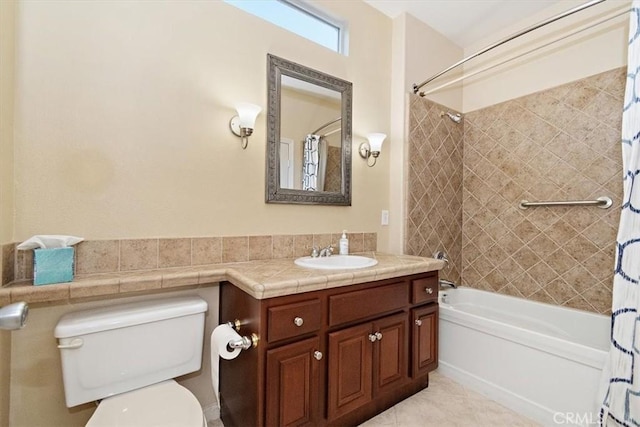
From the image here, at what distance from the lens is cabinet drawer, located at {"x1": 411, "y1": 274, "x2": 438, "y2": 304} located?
1.75 meters

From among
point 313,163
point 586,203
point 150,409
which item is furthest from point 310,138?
point 586,203

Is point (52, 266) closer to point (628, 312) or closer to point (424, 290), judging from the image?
point (424, 290)

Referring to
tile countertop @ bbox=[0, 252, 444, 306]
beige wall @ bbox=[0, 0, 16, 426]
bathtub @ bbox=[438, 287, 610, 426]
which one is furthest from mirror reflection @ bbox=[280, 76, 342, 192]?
bathtub @ bbox=[438, 287, 610, 426]

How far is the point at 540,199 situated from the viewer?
2309 mm

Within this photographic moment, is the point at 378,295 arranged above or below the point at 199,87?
below

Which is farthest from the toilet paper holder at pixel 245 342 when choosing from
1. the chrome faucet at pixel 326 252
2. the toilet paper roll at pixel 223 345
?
the chrome faucet at pixel 326 252

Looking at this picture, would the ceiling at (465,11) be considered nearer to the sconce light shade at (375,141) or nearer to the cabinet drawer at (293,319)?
the sconce light shade at (375,141)

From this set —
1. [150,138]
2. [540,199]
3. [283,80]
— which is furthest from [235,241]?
[540,199]

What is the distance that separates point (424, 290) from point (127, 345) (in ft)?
5.16

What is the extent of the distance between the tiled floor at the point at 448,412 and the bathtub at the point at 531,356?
85 mm

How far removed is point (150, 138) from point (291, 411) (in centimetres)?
143

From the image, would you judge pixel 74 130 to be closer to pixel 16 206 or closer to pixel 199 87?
pixel 16 206

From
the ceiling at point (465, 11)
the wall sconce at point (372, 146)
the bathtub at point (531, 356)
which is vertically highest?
the ceiling at point (465, 11)

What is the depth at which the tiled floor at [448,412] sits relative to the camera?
160 centimetres
